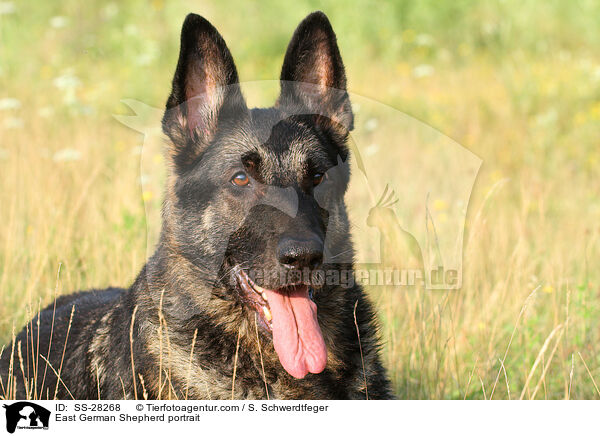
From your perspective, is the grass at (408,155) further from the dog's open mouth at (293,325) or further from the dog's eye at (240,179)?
the dog's open mouth at (293,325)

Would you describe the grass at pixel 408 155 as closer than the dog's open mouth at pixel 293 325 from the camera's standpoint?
No

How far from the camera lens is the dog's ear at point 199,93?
3520 mm

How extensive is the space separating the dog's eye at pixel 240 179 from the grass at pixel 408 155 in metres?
0.82

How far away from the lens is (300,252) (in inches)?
125

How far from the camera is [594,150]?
8914 millimetres

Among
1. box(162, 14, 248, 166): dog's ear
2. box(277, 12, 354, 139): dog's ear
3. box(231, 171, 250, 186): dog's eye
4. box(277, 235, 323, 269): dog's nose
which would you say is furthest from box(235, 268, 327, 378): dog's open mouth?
box(277, 12, 354, 139): dog's ear

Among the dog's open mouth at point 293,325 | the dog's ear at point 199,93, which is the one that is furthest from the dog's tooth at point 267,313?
the dog's ear at point 199,93

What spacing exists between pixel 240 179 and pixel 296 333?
0.91 meters

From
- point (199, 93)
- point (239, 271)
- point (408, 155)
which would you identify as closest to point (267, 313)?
point (239, 271)

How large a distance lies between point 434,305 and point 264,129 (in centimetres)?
204

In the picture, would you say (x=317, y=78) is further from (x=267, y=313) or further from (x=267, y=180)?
(x=267, y=313)

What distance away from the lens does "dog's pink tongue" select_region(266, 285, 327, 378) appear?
10.9 ft
